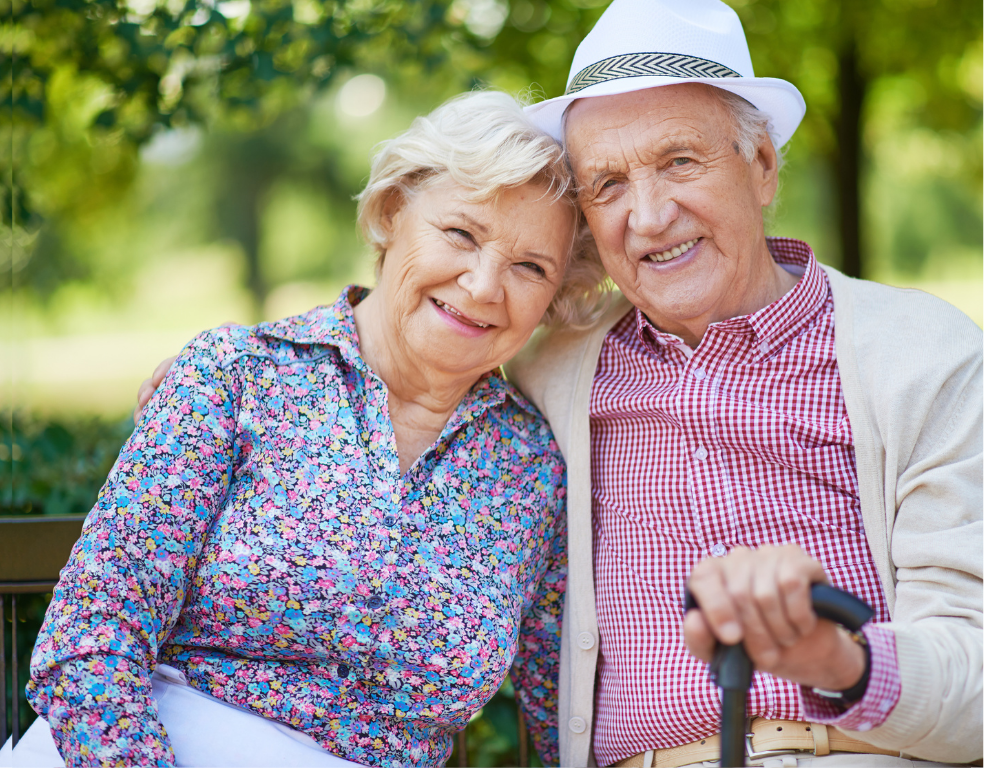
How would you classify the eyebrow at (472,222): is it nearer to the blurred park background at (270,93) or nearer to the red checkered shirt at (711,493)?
the blurred park background at (270,93)

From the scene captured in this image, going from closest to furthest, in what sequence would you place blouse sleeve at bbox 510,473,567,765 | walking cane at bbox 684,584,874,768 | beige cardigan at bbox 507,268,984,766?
Result: walking cane at bbox 684,584,874,768 → beige cardigan at bbox 507,268,984,766 → blouse sleeve at bbox 510,473,567,765

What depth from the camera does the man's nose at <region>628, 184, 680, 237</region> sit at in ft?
7.38

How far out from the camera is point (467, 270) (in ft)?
7.50

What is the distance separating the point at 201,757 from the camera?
79.4 inches

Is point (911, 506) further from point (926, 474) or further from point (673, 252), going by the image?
point (673, 252)

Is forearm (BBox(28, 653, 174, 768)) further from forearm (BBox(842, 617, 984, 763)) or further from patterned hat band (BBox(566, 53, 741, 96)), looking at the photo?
patterned hat band (BBox(566, 53, 741, 96))

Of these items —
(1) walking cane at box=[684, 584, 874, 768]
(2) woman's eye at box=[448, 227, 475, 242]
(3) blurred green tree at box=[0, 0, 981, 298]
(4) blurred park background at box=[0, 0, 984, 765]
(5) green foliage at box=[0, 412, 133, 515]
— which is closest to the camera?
(1) walking cane at box=[684, 584, 874, 768]

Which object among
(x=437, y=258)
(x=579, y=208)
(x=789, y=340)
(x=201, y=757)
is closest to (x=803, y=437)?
(x=789, y=340)

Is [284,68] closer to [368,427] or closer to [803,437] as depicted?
[368,427]

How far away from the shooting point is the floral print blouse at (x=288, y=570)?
188 centimetres

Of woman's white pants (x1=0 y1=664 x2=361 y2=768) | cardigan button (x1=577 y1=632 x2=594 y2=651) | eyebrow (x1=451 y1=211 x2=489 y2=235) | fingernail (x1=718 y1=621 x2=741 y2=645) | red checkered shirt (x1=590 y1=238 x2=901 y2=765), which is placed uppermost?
eyebrow (x1=451 y1=211 x2=489 y2=235)

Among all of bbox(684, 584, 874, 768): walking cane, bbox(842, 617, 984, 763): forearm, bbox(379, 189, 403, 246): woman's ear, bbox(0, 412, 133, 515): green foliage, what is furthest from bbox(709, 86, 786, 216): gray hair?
bbox(0, 412, 133, 515): green foliage

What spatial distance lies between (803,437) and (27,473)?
101 inches

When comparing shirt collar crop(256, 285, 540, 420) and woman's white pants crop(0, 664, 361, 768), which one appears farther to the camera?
shirt collar crop(256, 285, 540, 420)
